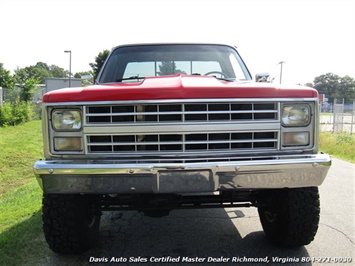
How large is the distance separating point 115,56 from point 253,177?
7.81ft

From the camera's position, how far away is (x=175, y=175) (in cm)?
227

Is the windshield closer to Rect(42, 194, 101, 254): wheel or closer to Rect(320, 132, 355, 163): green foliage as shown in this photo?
Rect(42, 194, 101, 254): wheel

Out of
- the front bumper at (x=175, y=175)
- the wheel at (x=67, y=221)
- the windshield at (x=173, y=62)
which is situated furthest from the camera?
the windshield at (x=173, y=62)

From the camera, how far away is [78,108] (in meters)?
2.40

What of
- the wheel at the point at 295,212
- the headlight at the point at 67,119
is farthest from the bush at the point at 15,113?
the wheel at the point at 295,212

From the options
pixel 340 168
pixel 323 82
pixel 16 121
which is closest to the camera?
pixel 340 168

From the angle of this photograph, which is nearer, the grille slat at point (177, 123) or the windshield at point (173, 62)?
the grille slat at point (177, 123)

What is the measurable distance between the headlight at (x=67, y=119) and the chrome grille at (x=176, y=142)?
0.46 feet

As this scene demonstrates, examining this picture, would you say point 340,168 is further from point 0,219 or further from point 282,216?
point 0,219

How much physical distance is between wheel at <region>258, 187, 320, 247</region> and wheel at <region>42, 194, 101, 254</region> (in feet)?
5.36

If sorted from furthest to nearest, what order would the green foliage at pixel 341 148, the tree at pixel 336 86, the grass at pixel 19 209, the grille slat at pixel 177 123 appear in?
the tree at pixel 336 86 → the green foliage at pixel 341 148 → the grass at pixel 19 209 → the grille slat at pixel 177 123

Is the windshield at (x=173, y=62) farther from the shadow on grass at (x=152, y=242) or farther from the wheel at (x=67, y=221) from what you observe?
the shadow on grass at (x=152, y=242)

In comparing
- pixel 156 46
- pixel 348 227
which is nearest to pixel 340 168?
pixel 348 227

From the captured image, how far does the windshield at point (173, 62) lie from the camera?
148 inches
